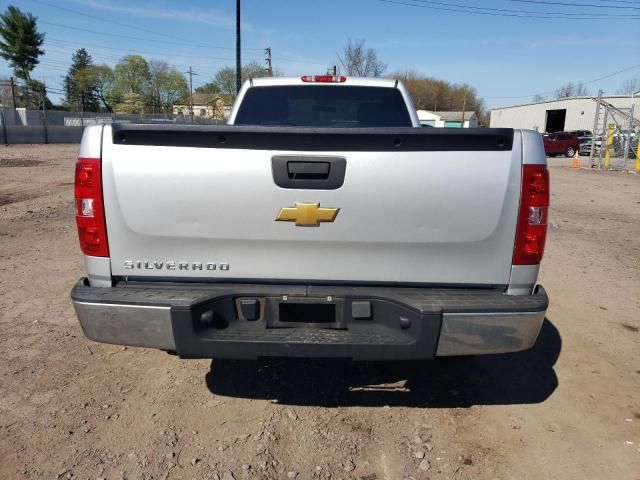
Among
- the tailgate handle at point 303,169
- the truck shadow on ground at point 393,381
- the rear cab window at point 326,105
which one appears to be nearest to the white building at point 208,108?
the rear cab window at point 326,105

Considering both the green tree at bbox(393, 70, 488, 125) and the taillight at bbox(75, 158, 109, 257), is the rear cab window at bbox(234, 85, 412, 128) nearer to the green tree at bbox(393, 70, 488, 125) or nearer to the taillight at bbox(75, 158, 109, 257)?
the taillight at bbox(75, 158, 109, 257)

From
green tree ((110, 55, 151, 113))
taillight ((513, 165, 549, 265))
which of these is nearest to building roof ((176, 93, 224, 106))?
green tree ((110, 55, 151, 113))

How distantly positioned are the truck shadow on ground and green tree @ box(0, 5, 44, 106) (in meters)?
75.1

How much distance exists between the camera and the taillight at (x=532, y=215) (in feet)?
8.30

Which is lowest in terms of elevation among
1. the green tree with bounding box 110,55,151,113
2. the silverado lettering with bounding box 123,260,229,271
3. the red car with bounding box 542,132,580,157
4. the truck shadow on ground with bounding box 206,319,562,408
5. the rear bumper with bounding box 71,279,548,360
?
the truck shadow on ground with bounding box 206,319,562,408

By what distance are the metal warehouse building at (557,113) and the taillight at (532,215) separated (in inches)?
1657

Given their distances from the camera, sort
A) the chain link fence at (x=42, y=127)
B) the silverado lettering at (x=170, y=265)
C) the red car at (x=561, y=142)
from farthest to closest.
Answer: the red car at (x=561, y=142) → the chain link fence at (x=42, y=127) → the silverado lettering at (x=170, y=265)

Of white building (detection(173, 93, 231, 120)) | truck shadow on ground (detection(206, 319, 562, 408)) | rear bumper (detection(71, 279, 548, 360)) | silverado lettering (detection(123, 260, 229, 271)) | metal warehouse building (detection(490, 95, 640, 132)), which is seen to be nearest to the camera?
rear bumper (detection(71, 279, 548, 360))

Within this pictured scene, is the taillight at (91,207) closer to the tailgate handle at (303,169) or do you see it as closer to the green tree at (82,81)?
the tailgate handle at (303,169)

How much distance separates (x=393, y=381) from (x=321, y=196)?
1.64m

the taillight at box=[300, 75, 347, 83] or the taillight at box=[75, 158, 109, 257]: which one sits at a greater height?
the taillight at box=[300, 75, 347, 83]

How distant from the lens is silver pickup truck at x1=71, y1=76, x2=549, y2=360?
2521 millimetres

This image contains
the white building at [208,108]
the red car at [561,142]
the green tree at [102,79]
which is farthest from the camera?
the green tree at [102,79]

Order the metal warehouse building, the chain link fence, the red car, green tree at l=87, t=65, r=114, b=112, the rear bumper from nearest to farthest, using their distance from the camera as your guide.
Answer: the rear bumper → the chain link fence → the red car → the metal warehouse building → green tree at l=87, t=65, r=114, b=112
